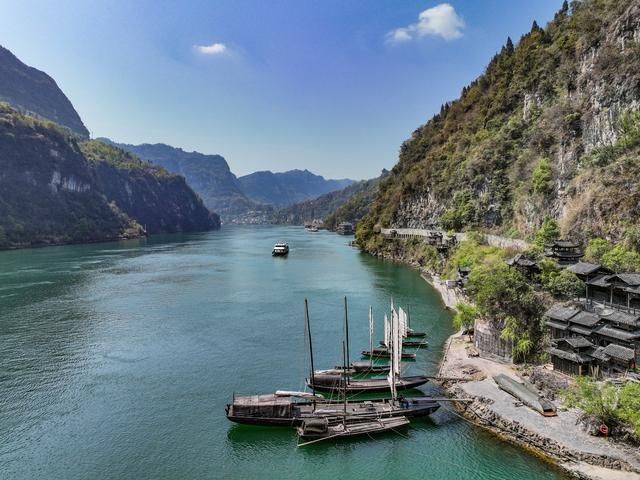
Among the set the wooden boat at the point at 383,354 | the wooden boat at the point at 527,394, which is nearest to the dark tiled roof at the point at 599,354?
the wooden boat at the point at 527,394

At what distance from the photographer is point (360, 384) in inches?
1467

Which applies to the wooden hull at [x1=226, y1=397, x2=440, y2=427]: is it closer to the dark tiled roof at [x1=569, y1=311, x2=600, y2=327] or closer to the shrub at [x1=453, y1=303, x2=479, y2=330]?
the dark tiled roof at [x1=569, y1=311, x2=600, y2=327]

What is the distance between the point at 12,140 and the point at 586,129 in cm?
22256

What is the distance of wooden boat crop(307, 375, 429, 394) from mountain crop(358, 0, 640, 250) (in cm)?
3142

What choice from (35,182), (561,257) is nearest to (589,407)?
(561,257)

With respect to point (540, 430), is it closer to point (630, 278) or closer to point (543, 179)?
point (630, 278)

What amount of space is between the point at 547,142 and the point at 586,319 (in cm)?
5310

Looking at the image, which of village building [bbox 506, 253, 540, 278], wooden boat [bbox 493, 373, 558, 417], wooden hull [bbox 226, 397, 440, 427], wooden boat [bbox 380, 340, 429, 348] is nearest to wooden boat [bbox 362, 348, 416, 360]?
wooden boat [bbox 380, 340, 429, 348]

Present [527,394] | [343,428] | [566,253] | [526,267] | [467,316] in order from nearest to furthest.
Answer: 1. [343,428]
2. [527,394]
3. [526,267]
4. [467,316]
5. [566,253]

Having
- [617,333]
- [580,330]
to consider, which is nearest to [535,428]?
[580,330]

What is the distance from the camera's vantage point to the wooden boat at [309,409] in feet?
103

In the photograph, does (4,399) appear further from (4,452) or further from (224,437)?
(224,437)

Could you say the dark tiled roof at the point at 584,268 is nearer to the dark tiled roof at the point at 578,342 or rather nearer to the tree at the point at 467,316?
the dark tiled roof at the point at 578,342

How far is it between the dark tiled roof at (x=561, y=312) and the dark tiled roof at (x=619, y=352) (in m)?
3.76
